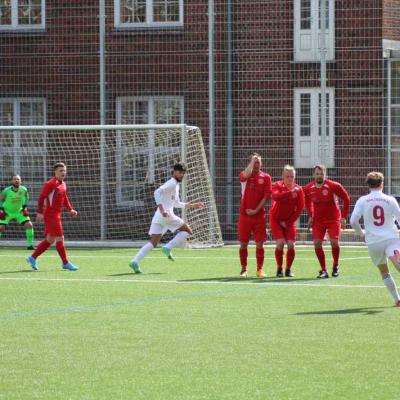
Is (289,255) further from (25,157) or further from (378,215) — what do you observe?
(25,157)

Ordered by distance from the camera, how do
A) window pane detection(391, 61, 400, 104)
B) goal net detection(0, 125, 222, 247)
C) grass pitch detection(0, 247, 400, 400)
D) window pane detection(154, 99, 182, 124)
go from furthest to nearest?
window pane detection(154, 99, 182, 124) < window pane detection(391, 61, 400, 104) < goal net detection(0, 125, 222, 247) < grass pitch detection(0, 247, 400, 400)

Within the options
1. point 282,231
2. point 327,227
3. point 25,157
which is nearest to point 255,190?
point 282,231

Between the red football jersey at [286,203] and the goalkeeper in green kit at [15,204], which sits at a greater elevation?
the red football jersey at [286,203]

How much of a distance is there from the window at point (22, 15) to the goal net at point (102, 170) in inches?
123

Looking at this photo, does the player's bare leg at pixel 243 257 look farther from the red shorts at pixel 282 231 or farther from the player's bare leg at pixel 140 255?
the player's bare leg at pixel 140 255

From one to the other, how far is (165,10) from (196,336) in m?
20.9

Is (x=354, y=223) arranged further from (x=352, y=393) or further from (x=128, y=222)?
(x=128, y=222)

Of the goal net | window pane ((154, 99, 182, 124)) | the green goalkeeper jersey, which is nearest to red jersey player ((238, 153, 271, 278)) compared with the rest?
the goal net

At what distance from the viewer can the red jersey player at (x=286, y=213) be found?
18.9 m

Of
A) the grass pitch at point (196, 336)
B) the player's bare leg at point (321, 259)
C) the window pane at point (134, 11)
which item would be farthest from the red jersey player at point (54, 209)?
the window pane at point (134, 11)

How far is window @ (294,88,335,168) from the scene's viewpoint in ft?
98.1

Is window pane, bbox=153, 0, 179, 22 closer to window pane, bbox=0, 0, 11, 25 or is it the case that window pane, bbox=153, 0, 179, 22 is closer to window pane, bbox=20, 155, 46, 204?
window pane, bbox=0, 0, 11, 25

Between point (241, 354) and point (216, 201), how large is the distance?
18978mm

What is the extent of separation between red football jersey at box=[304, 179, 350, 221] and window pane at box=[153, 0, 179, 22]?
13.3m
